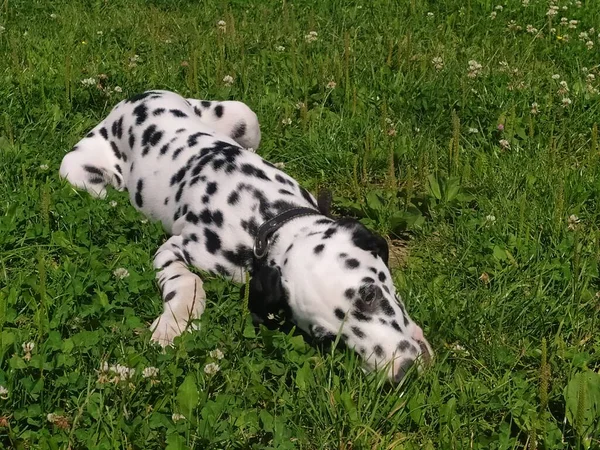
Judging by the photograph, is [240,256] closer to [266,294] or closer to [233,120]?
[266,294]

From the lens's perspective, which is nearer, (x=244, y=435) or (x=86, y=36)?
(x=244, y=435)

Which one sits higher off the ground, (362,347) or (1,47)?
(362,347)

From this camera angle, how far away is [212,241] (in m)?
4.79

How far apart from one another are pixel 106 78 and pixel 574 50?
176 inches

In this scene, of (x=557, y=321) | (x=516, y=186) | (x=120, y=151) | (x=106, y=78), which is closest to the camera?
(x=557, y=321)

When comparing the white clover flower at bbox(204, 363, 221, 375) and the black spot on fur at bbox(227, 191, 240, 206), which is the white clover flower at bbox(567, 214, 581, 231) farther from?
the white clover flower at bbox(204, 363, 221, 375)

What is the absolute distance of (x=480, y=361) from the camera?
3834mm

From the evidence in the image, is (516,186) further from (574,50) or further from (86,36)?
(86,36)

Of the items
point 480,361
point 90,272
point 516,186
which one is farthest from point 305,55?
point 480,361

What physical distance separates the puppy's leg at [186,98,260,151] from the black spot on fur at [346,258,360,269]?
251cm

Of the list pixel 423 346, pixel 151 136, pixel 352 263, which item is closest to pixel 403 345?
pixel 423 346

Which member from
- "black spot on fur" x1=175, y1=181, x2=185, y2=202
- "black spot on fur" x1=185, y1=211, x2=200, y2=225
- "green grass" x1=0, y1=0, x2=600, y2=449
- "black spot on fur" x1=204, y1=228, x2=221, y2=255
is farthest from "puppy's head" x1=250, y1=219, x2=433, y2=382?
"black spot on fur" x1=175, y1=181, x2=185, y2=202

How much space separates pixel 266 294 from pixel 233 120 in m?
2.49

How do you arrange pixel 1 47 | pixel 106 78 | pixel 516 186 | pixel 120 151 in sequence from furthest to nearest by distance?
Answer: pixel 1 47, pixel 106 78, pixel 120 151, pixel 516 186
